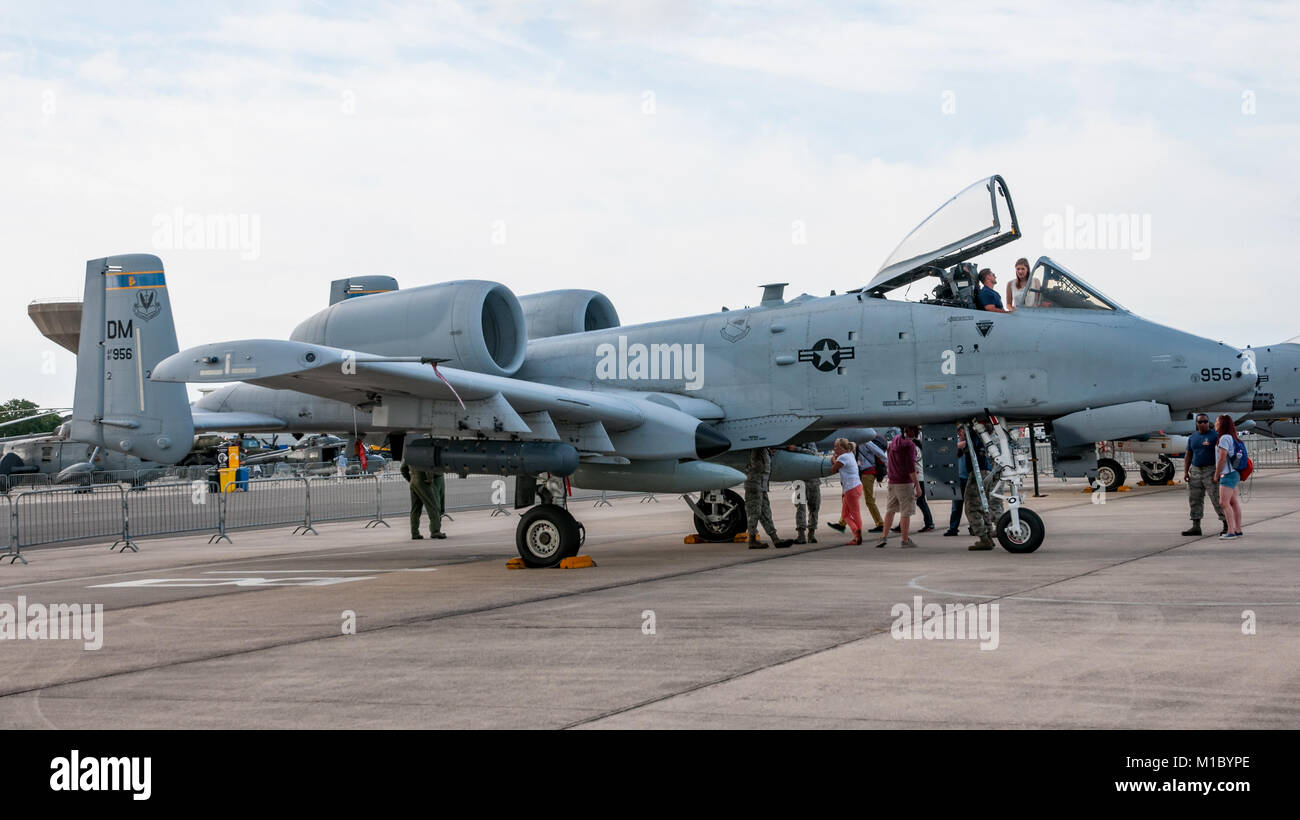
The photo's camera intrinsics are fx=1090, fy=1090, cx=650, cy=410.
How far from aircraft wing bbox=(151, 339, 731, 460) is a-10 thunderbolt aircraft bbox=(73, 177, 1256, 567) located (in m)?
0.03

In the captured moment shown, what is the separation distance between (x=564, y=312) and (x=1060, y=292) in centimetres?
704

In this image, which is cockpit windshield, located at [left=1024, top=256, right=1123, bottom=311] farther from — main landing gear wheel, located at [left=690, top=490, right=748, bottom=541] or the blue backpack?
main landing gear wheel, located at [left=690, top=490, right=748, bottom=541]

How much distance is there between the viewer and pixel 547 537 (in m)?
12.5

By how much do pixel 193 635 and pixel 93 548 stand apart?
1218 cm

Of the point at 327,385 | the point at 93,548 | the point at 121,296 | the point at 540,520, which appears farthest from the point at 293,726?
the point at 93,548

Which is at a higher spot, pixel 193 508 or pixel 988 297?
pixel 988 297

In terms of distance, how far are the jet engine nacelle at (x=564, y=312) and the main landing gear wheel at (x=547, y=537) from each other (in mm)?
4366

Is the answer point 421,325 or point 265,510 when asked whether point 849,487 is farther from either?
point 265,510

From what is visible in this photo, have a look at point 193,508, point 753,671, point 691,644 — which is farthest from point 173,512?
point 753,671

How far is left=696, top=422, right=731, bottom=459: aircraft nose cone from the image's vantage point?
42.6 ft

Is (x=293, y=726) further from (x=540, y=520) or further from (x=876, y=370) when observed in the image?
(x=876, y=370)

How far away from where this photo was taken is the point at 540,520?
12539 mm

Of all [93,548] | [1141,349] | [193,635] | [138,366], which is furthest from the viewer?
[93,548]

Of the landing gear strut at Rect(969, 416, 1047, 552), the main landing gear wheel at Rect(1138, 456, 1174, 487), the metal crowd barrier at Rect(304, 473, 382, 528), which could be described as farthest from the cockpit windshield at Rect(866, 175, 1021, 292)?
the main landing gear wheel at Rect(1138, 456, 1174, 487)
